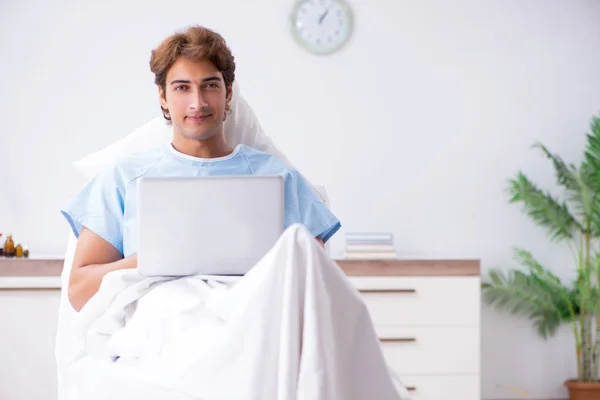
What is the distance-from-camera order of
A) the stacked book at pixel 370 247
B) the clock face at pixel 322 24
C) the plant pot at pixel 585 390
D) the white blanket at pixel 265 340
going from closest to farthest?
the white blanket at pixel 265 340 < the stacked book at pixel 370 247 < the plant pot at pixel 585 390 < the clock face at pixel 322 24

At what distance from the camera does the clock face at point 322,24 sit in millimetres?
4449

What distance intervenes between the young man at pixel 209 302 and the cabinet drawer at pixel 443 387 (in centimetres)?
148

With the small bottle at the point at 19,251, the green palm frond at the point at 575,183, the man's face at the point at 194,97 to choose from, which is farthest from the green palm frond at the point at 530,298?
the man's face at the point at 194,97

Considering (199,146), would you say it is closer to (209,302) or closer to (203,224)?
(203,224)

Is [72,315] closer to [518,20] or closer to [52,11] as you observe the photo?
[52,11]

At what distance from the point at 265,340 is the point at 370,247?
8.73ft

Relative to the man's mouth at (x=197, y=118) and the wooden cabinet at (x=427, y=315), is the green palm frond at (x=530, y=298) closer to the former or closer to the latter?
the wooden cabinet at (x=427, y=315)

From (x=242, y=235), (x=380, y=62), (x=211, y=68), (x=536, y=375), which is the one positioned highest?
(x=380, y=62)

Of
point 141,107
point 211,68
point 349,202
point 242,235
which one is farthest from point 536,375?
point 242,235

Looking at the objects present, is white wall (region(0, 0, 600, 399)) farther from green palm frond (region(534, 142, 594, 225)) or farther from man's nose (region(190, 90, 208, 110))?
man's nose (region(190, 90, 208, 110))

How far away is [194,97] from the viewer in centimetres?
239

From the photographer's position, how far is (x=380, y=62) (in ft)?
14.7

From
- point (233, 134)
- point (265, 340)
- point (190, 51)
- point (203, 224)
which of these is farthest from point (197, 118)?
point (265, 340)

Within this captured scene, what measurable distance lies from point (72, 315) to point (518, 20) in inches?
120
